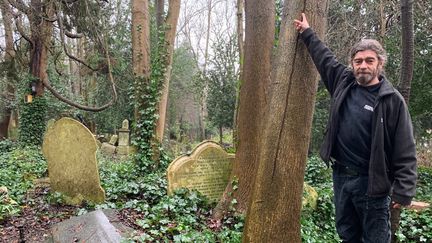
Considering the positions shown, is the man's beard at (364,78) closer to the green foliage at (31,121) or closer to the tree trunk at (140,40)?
the tree trunk at (140,40)

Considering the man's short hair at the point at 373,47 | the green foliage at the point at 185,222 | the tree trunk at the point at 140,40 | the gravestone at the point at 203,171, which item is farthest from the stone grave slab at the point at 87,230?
the tree trunk at the point at 140,40

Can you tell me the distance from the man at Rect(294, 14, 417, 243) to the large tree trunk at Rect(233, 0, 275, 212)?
2.18m

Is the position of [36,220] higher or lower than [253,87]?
lower

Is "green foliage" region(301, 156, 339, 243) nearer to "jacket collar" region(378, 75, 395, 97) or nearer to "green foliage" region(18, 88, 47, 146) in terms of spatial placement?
"jacket collar" region(378, 75, 395, 97)

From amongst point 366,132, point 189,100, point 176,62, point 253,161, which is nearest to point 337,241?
point 253,161

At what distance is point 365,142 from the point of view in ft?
8.37

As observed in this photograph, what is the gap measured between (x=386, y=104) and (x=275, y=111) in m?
0.82

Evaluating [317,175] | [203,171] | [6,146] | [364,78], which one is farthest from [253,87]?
[6,146]

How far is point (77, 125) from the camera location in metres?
5.58

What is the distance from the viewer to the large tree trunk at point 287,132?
2.80 meters

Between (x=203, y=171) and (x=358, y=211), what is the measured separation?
3452 mm

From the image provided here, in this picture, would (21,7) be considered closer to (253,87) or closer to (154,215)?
(253,87)

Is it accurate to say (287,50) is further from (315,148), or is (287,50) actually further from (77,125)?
(315,148)

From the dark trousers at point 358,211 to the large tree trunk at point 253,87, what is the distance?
7.28ft
